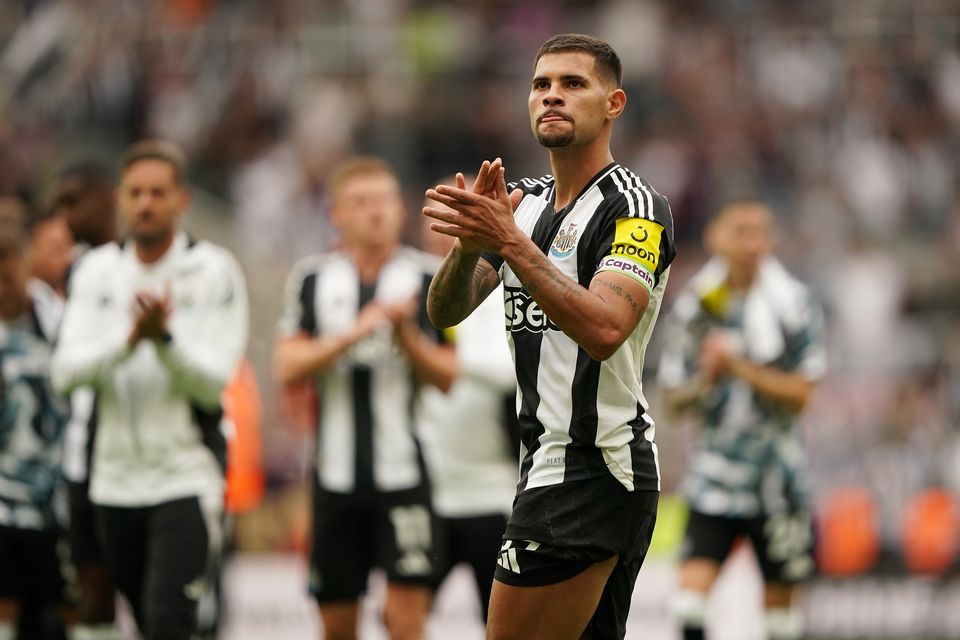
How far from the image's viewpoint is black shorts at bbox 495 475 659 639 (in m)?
5.45

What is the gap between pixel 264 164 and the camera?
→ 58.9 feet

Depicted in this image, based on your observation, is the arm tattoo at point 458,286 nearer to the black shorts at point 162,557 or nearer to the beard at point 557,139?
the beard at point 557,139

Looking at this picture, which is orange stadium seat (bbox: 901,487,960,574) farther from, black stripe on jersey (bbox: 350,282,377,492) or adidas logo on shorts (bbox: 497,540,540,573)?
adidas logo on shorts (bbox: 497,540,540,573)

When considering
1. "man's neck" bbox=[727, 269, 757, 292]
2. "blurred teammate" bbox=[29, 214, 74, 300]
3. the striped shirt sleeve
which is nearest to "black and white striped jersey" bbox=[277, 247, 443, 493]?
"blurred teammate" bbox=[29, 214, 74, 300]

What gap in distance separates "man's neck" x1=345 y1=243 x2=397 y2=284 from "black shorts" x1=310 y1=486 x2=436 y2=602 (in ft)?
3.96

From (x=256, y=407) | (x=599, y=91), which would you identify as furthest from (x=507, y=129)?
(x=599, y=91)

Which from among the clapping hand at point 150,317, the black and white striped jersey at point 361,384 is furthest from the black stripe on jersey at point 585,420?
the black and white striped jersey at point 361,384

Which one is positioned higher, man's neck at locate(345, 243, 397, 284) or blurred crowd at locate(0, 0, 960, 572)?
blurred crowd at locate(0, 0, 960, 572)

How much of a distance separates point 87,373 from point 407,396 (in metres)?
1.84

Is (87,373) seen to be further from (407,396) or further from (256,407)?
(256,407)

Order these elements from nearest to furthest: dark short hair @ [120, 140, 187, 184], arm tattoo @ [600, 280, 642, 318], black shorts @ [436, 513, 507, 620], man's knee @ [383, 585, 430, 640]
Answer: arm tattoo @ [600, 280, 642, 318]
dark short hair @ [120, 140, 187, 184]
man's knee @ [383, 585, 430, 640]
black shorts @ [436, 513, 507, 620]

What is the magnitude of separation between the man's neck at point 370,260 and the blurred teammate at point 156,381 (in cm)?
103

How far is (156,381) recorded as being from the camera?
7.61m

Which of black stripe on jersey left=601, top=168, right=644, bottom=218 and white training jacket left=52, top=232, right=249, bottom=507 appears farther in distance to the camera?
white training jacket left=52, top=232, right=249, bottom=507
